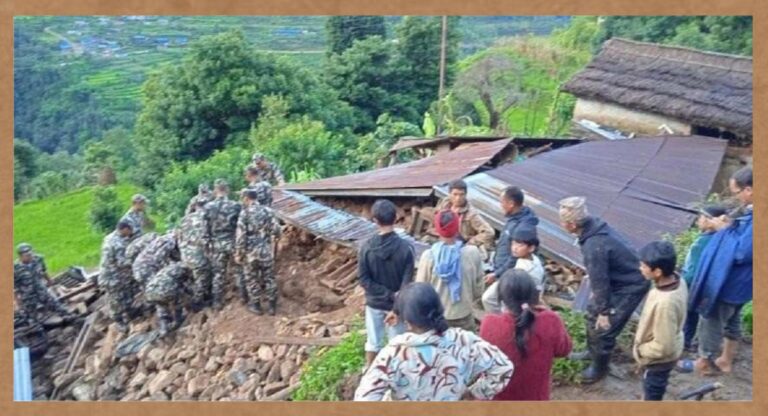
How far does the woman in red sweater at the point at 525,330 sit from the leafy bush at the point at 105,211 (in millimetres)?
16296

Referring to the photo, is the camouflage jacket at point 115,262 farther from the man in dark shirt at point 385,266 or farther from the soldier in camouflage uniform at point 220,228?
the man in dark shirt at point 385,266

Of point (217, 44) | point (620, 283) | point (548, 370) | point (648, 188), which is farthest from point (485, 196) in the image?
point (217, 44)

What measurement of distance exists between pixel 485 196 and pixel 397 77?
1610cm

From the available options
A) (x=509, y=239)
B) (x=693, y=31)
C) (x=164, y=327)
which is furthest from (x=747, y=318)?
(x=693, y=31)

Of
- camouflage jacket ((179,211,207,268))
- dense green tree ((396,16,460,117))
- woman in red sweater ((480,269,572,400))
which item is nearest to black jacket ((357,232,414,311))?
woman in red sweater ((480,269,572,400))

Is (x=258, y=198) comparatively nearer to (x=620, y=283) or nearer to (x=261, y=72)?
(x=620, y=283)

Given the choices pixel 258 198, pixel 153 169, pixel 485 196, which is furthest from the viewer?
pixel 153 169

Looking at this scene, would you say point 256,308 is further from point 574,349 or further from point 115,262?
point 574,349

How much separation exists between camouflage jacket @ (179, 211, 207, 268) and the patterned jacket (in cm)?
407

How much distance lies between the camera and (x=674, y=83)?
15148 mm

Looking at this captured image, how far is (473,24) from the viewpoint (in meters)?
27.5

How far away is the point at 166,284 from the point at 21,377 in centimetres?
167

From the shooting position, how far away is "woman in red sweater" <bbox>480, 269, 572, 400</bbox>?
4.73 meters

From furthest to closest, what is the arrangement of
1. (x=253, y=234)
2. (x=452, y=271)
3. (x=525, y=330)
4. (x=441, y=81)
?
(x=441, y=81), (x=253, y=234), (x=452, y=271), (x=525, y=330)
